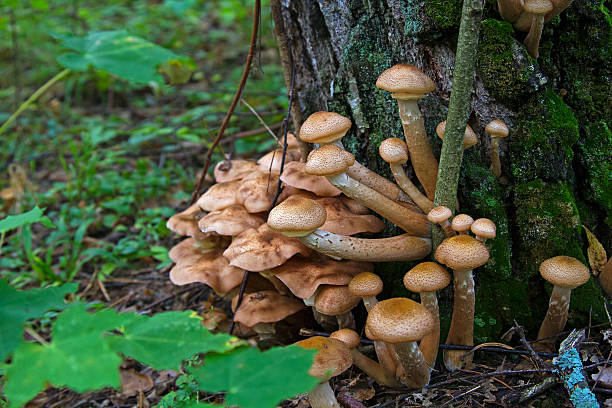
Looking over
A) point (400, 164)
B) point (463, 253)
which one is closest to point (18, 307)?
point (463, 253)

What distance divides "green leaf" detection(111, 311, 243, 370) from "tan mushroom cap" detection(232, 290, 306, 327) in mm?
1194

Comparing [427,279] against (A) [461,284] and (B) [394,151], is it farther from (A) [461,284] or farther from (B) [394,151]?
(B) [394,151]

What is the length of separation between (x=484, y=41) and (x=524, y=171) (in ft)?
2.55

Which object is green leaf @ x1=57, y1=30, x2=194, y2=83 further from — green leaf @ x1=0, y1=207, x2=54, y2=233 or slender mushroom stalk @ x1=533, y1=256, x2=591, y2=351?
slender mushroom stalk @ x1=533, y1=256, x2=591, y2=351

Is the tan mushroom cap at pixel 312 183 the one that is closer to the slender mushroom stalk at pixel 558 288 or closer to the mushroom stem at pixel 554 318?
the slender mushroom stalk at pixel 558 288

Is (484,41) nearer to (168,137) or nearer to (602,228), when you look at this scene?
(602,228)

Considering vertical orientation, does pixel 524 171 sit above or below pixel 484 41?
below

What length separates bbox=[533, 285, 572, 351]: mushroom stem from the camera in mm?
2576

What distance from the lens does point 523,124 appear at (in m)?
2.68

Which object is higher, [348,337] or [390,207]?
[390,207]

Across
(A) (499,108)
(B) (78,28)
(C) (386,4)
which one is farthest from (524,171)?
(B) (78,28)

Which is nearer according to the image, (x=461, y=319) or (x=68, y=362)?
(x=68, y=362)

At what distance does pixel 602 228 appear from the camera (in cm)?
289

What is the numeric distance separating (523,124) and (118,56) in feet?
9.62
